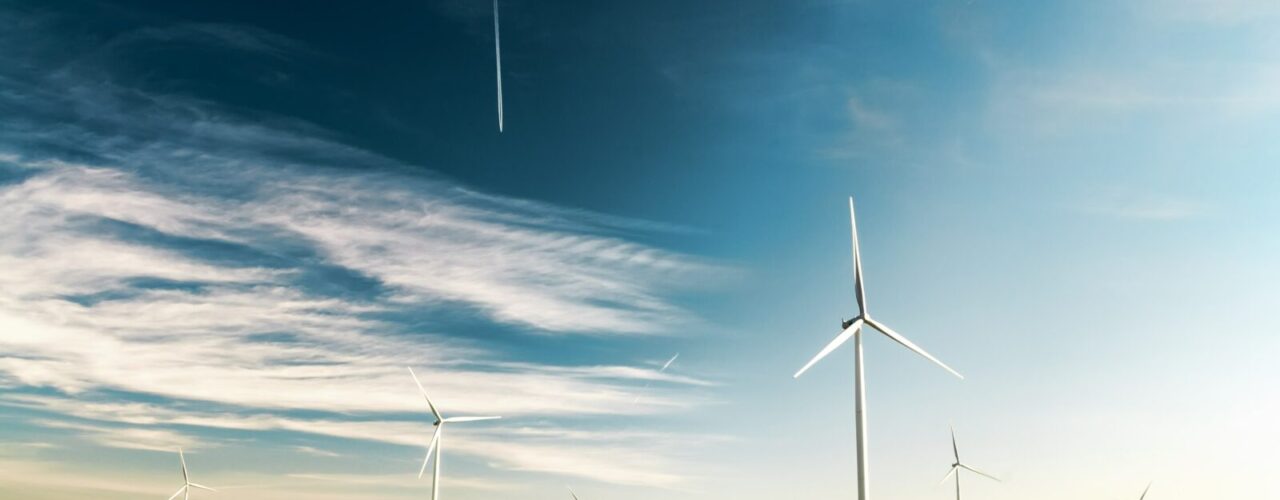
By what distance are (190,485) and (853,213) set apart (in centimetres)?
13249

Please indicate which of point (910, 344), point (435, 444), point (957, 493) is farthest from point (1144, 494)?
point (435, 444)

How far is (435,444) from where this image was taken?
427ft

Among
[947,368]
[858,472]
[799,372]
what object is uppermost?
[947,368]

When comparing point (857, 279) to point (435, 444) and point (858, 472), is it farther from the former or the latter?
point (435, 444)

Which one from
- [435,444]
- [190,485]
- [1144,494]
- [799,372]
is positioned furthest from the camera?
[190,485]

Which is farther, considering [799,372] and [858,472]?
[858,472]

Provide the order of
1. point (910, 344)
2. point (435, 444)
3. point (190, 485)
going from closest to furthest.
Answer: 1. point (910, 344)
2. point (435, 444)
3. point (190, 485)

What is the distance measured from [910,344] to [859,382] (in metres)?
11.5

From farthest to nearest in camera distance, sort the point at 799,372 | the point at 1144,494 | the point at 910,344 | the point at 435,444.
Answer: the point at 1144,494, the point at 435,444, the point at 910,344, the point at 799,372

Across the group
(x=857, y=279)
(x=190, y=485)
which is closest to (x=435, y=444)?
(x=190, y=485)

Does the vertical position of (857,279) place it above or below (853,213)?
below

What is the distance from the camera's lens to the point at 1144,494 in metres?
142

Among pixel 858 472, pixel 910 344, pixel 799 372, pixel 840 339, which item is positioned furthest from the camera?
pixel 910 344

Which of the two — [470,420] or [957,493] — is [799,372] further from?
[957,493]
